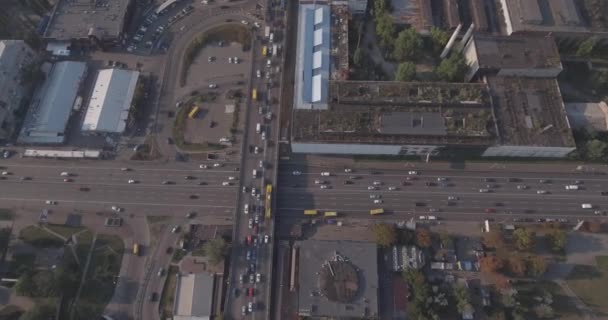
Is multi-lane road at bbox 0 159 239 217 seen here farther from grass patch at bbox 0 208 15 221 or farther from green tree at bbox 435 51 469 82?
green tree at bbox 435 51 469 82


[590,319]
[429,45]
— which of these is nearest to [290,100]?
[429,45]

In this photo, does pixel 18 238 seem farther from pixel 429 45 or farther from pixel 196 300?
pixel 429 45

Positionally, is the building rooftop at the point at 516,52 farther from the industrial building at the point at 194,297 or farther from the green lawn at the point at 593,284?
the industrial building at the point at 194,297

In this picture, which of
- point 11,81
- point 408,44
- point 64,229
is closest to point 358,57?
point 408,44

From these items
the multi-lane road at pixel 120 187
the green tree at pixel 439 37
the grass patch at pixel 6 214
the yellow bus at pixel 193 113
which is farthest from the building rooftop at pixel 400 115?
the grass patch at pixel 6 214

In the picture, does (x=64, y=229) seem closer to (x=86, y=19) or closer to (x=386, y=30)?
(x=86, y=19)

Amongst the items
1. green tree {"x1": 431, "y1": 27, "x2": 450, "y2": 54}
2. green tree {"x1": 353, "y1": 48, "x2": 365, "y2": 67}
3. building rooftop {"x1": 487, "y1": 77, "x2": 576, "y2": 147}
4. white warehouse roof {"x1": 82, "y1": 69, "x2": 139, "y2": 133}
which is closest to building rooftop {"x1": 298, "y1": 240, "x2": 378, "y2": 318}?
building rooftop {"x1": 487, "y1": 77, "x2": 576, "y2": 147}
